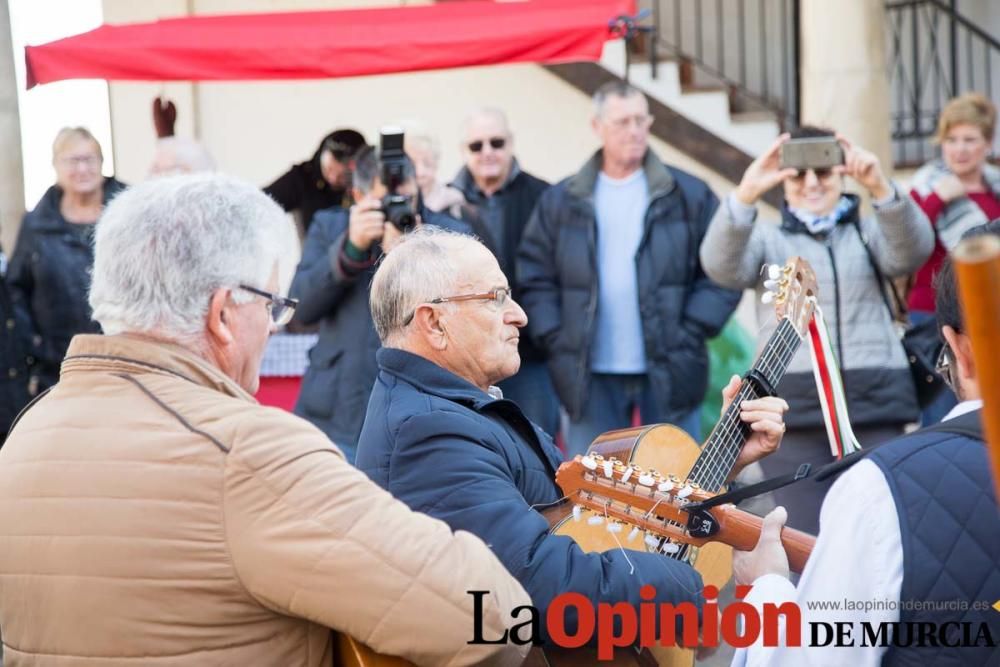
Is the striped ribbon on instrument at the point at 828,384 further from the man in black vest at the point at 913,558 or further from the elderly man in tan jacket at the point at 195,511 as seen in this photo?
the elderly man in tan jacket at the point at 195,511

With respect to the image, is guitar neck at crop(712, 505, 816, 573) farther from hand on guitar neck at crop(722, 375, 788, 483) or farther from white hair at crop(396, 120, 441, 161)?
white hair at crop(396, 120, 441, 161)

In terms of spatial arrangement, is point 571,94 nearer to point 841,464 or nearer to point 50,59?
point 50,59

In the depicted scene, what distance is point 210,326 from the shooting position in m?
2.62

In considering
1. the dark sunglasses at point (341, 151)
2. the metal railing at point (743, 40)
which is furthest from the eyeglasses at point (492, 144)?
the metal railing at point (743, 40)

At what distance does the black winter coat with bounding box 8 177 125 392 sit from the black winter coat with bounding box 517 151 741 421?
210cm

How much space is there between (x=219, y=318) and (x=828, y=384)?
213cm

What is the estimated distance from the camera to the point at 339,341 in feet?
21.0

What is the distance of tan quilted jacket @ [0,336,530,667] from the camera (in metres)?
2.37

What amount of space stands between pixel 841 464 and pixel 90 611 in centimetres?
132

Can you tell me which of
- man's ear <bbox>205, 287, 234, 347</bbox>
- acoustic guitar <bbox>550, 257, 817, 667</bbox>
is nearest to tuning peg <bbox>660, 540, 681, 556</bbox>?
acoustic guitar <bbox>550, 257, 817, 667</bbox>

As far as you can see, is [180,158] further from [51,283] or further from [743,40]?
[743,40]

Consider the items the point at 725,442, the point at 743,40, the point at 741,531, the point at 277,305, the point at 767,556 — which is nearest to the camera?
the point at 277,305

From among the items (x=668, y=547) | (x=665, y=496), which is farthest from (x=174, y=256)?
(x=668, y=547)

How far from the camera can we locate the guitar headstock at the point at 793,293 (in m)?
3.96
